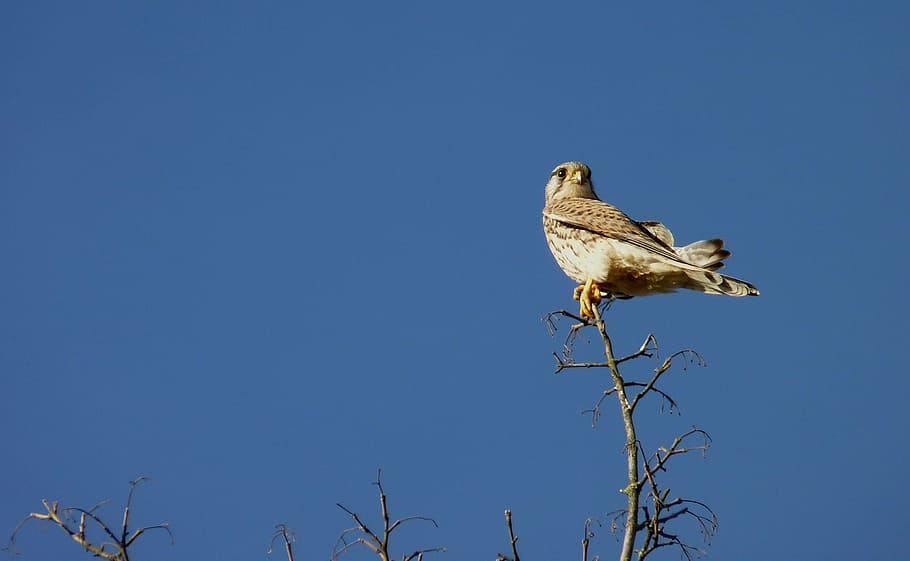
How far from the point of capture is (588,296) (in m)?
5.24

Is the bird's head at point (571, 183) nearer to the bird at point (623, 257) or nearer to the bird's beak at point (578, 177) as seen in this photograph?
the bird's beak at point (578, 177)

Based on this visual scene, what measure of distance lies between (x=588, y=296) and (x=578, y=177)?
59.6 inches

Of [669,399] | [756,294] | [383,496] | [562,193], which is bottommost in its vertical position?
[383,496]

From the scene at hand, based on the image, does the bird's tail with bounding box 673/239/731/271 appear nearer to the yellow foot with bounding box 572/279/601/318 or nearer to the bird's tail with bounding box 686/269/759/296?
the bird's tail with bounding box 686/269/759/296

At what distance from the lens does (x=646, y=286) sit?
17.3 feet

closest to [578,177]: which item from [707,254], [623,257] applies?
[623,257]

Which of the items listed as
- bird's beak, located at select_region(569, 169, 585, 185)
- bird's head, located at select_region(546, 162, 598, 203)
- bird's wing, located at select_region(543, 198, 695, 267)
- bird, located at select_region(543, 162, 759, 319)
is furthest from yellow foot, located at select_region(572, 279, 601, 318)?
bird's beak, located at select_region(569, 169, 585, 185)

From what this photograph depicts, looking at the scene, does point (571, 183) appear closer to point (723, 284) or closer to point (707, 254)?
point (707, 254)

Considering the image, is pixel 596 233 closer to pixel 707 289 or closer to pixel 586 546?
pixel 707 289

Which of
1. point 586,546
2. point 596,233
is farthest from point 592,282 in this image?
point 586,546

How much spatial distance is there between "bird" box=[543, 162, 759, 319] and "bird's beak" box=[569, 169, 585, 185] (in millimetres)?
701

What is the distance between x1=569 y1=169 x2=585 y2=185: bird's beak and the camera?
6562mm

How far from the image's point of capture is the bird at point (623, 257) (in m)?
5.01

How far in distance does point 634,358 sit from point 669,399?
16 cm
